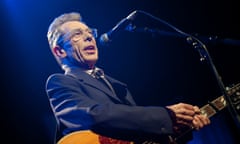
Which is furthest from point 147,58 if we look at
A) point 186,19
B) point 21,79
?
point 21,79

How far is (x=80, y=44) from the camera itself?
9.75 feet

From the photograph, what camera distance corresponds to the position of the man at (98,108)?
2230 mm

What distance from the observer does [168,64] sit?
484cm

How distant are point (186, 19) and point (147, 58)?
76 cm

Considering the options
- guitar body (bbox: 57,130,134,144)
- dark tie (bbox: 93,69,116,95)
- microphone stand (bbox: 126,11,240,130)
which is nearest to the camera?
microphone stand (bbox: 126,11,240,130)

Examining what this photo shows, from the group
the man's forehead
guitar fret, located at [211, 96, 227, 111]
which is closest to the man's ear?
the man's forehead

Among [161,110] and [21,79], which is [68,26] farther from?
[21,79]

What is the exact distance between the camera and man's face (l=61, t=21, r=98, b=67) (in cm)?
293

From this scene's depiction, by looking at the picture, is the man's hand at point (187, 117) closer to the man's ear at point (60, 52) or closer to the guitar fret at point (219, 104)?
the guitar fret at point (219, 104)

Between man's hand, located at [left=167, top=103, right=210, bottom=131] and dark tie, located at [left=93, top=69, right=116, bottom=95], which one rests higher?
dark tie, located at [left=93, top=69, right=116, bottom=95]

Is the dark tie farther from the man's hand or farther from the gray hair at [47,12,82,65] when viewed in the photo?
the man's hand

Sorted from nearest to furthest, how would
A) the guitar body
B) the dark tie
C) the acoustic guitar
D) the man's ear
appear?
1. the acoustic guitar
2. the guitar body
3. the dark tie
4. the man's ear

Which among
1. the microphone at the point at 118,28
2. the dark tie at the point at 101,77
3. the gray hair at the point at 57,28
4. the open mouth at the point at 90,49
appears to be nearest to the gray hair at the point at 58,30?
the gray hair at the point at 57,28

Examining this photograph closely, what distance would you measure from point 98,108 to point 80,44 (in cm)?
87
